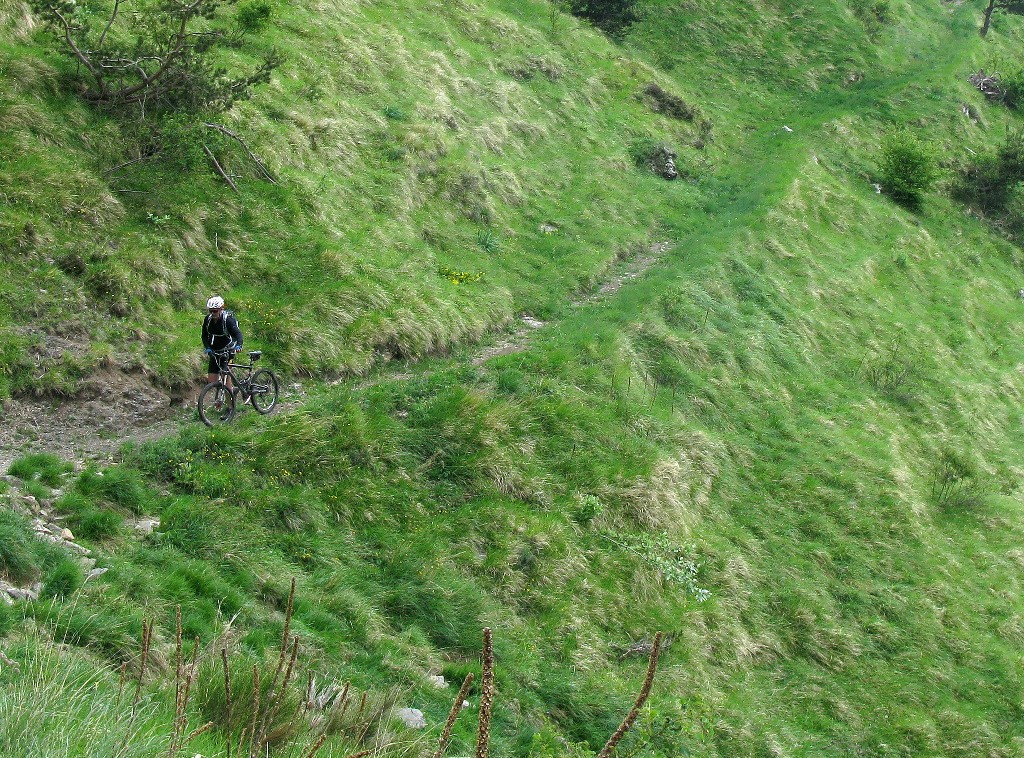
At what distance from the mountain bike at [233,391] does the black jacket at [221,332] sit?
0.19 m

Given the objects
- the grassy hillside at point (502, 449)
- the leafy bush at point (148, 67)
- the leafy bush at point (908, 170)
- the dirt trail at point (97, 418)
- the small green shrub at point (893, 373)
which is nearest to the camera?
the grassy hillside at point (502, 449)

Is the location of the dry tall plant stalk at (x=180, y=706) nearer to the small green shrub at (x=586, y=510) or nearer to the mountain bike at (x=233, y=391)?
the mountain bike at (x=233, y=391)

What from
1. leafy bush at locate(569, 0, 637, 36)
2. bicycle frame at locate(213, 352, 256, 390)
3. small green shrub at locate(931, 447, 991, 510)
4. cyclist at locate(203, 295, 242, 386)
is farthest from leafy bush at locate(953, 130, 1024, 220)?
cyclist at locate(203, 295, 242, 386)

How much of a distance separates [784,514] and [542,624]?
9.24 metres

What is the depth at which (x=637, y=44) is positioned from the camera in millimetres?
52344

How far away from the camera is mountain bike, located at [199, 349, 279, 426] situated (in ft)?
47.3

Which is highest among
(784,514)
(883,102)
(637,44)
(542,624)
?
(883,102)

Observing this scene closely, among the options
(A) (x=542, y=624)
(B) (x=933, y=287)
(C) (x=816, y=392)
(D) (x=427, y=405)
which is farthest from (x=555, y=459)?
(B) (x=933, y=287)

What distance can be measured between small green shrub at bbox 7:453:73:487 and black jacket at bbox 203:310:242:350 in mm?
3617

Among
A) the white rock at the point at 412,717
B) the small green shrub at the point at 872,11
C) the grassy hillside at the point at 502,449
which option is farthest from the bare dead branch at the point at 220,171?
the small green shrub at the point at 872,11

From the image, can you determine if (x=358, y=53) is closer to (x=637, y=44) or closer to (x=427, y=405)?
(x=427, y=405)

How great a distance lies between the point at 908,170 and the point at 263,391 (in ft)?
138

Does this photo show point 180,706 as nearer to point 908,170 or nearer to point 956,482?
point 956,482

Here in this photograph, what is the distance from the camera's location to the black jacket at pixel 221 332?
564 inches
